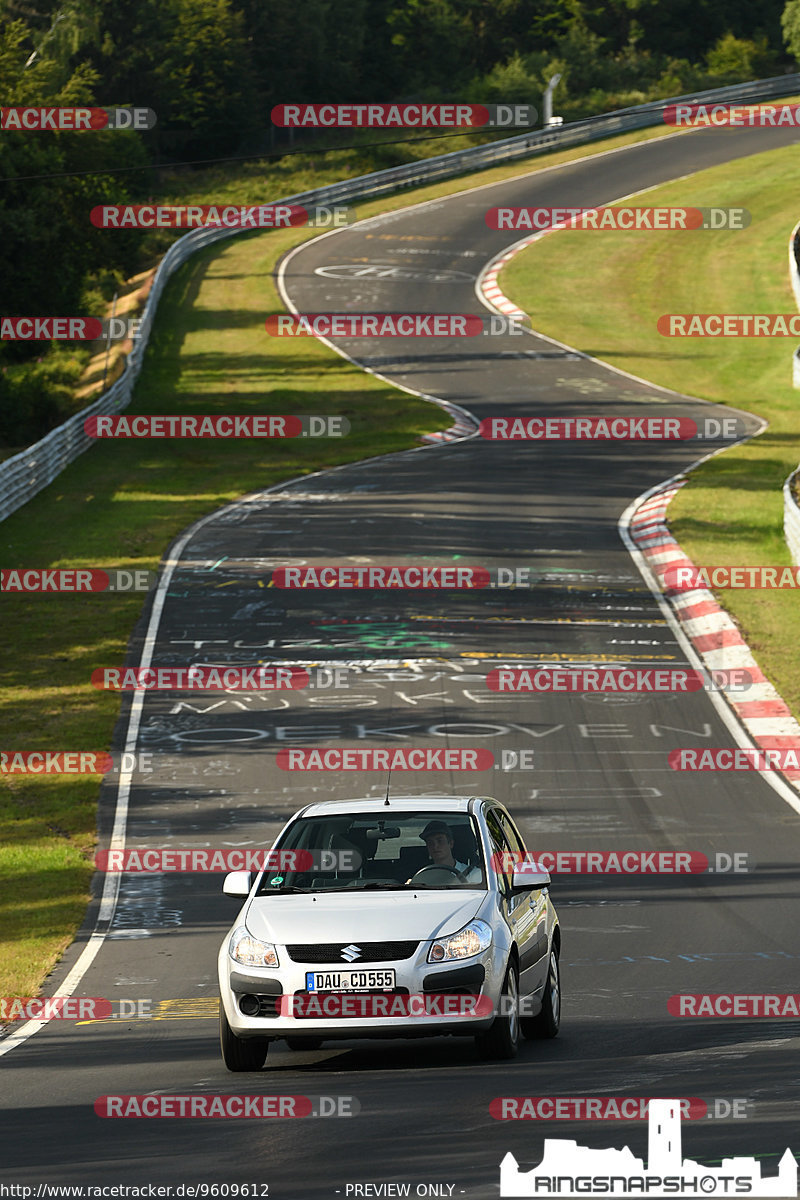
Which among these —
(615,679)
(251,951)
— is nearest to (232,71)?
(615,679)

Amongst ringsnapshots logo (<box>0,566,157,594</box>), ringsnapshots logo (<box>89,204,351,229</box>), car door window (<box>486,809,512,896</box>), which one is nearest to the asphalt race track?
ringsnapshots logo (<box>0,566,157,594</box>)

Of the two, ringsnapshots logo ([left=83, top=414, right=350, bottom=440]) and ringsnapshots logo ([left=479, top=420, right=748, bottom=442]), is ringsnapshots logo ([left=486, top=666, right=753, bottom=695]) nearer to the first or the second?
ringsnapshots logo ([left=479, top=420, right=748, bottom=442])

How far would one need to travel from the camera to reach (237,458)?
1666 inches

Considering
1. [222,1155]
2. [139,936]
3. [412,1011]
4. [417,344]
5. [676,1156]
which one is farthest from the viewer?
[417,344]

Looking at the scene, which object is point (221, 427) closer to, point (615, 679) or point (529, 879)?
point (615, 679)

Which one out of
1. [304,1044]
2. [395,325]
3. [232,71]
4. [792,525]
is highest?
[232,71]

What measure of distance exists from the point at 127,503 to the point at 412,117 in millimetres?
62159

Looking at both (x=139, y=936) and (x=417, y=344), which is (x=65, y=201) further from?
(x=139, y=936)

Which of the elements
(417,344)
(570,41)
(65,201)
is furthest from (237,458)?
(570,41)

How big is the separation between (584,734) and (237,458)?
22.4 m

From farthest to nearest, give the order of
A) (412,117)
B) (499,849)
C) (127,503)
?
(412,117), (127,503), (499,849)

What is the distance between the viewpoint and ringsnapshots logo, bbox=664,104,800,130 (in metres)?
85.1

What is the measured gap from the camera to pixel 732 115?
3381 inches

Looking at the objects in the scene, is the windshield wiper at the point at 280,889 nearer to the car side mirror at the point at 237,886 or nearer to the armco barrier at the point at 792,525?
the car side mirror at the point at 237,886
